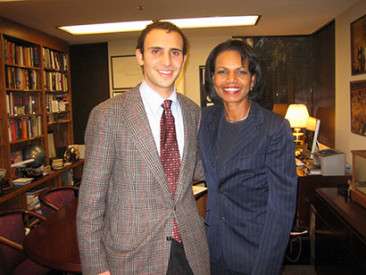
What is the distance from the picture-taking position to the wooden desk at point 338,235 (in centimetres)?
201

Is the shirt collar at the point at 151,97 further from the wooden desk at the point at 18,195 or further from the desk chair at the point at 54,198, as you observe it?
the wooden desk at the point at 18,195

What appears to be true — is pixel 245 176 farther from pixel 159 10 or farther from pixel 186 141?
pixel 159 10

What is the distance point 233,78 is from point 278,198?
0.58 meters

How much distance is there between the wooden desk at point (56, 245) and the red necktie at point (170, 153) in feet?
2.71

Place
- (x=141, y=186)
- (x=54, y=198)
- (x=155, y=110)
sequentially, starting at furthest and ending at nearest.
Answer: (x=54, y=198), (x=155, y=110), (x=141, y=186)

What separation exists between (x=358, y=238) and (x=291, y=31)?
392 cm

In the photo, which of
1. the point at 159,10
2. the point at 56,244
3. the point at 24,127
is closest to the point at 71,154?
the point at 24,127

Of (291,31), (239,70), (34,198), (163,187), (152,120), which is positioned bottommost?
(34,198)

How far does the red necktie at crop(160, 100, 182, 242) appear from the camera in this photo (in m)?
1.28

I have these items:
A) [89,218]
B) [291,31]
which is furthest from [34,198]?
[291,31]

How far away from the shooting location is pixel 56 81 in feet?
16.7

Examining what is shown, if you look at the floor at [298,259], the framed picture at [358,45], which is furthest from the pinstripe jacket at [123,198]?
the framed picture at [358,45]

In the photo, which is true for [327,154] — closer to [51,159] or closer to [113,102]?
[113,102]

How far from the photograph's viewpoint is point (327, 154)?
3.46m
